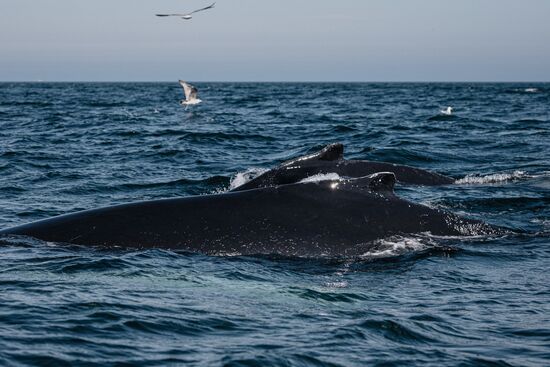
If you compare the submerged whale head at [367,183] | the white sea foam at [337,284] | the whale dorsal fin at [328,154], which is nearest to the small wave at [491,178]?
the whale dorsal fin at [328,154]

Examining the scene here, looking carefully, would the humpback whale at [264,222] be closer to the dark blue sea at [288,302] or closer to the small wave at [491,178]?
the dark blue sea at [288,302]

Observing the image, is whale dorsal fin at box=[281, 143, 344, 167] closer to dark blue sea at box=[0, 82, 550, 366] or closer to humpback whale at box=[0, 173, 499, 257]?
humpback whale at box=[0, 173, 499, 257]

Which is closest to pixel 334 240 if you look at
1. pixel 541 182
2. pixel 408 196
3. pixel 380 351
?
pixel 380 351

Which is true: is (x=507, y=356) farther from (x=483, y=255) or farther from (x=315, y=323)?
(x=483, y=255)

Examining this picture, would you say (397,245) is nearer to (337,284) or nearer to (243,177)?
(337,284)

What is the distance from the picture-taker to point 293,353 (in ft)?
18.9

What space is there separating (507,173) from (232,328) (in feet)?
40.5

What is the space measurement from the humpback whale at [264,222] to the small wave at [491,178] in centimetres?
771

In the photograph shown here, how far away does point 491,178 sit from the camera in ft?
55.0

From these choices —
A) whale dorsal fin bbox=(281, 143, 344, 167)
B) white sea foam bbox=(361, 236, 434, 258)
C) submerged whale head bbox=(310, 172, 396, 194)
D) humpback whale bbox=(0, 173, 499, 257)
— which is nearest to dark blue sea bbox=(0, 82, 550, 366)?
white sea foam bbox=(361, 236, 434, 258)

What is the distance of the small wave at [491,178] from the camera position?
16312 millimetres

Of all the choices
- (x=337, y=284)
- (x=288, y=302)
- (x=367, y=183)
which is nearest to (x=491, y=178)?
(x=367, y=183)

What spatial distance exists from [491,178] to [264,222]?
9.39 metres

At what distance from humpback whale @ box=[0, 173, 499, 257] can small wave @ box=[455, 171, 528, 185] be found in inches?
304
